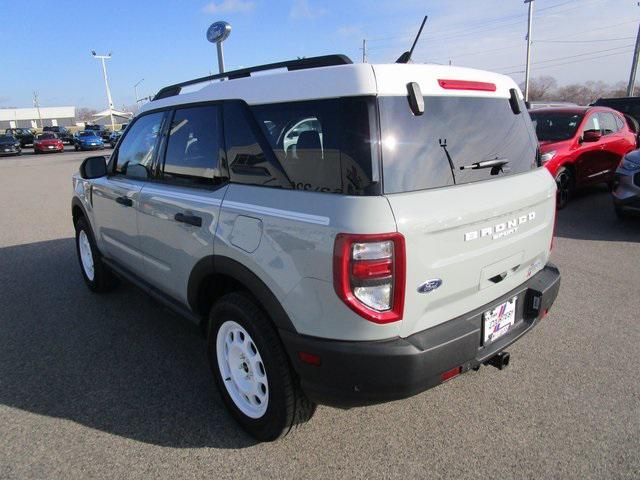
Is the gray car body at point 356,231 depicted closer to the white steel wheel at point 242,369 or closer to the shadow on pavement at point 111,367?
the white steel wheel at point 242,369

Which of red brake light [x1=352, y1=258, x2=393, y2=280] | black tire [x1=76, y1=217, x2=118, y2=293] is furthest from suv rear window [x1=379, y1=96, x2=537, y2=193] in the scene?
black tire [x1=76, y1=217, x2=118, y2=293]

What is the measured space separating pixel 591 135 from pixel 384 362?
7441 mm

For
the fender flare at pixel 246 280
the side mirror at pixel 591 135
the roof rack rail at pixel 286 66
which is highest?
the roof rack rail at pixel 286 66

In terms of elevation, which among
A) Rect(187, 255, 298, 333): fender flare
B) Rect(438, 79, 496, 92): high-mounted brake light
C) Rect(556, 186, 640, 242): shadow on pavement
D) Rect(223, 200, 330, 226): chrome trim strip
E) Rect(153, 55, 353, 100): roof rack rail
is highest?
Rect(153, 55, 353, 100): roof rack rail

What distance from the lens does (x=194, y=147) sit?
9.16 ft

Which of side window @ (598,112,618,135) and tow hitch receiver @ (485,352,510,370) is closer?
tow hitch receiver @ (485,352,510,370)

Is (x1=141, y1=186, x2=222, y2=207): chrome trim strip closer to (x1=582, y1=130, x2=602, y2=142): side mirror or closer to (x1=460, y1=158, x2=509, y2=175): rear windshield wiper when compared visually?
(x1=460, y1=158, x2=509, y2=175): rear windshield wiper

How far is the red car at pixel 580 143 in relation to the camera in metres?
7.41

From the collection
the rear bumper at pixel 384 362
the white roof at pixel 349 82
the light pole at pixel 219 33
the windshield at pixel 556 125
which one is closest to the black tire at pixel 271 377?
the rear bumper at pixel 384 362

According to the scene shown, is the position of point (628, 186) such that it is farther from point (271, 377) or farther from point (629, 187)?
point (271, 377)

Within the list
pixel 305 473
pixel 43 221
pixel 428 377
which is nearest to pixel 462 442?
pixel 428 377

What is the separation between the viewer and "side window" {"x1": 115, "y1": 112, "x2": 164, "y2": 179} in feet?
10.8

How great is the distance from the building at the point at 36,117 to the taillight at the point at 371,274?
12225cm

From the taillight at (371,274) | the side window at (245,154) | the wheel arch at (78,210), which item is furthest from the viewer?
the wheel arch at (78,210)
